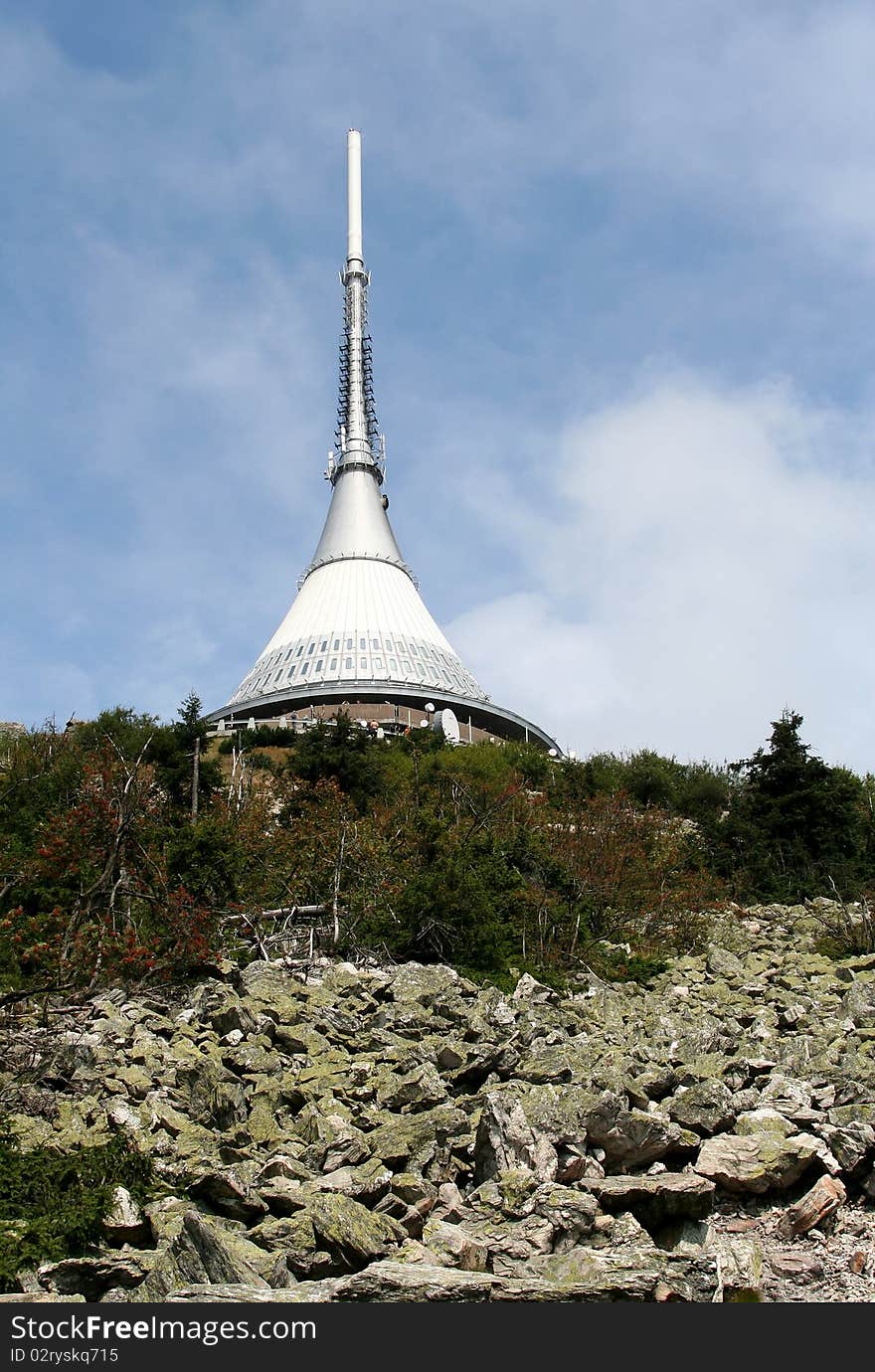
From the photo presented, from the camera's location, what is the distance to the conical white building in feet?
142

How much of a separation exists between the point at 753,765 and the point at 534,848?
8.90 meters

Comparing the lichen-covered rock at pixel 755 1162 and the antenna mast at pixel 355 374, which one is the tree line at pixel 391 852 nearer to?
the lichen-covered rock at pixel 755 1162

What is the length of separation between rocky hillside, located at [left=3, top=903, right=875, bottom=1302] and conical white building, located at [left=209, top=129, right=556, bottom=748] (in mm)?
27903

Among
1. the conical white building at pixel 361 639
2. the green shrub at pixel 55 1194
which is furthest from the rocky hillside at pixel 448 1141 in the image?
the conical white building at pixel 361 639

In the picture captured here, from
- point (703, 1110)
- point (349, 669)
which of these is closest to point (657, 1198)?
point (703, 1110)

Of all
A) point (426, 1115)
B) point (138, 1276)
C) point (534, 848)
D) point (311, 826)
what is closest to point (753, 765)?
point (534, 848)

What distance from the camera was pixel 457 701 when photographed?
44.5 metres

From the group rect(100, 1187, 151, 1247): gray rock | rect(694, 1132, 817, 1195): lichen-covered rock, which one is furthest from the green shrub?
rect(694, 1132, 817, 1195): lichen-covered rock

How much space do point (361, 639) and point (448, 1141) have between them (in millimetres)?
39154

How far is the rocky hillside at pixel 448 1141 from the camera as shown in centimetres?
574

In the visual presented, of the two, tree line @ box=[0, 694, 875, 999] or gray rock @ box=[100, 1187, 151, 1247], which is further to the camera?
tree line @ box=[0, 694, 875, 999]

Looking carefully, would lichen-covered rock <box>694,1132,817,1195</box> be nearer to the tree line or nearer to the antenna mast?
the tree line

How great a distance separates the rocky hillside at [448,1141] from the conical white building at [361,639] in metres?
27.9

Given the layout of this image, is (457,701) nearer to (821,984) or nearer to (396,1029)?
(821,984)
